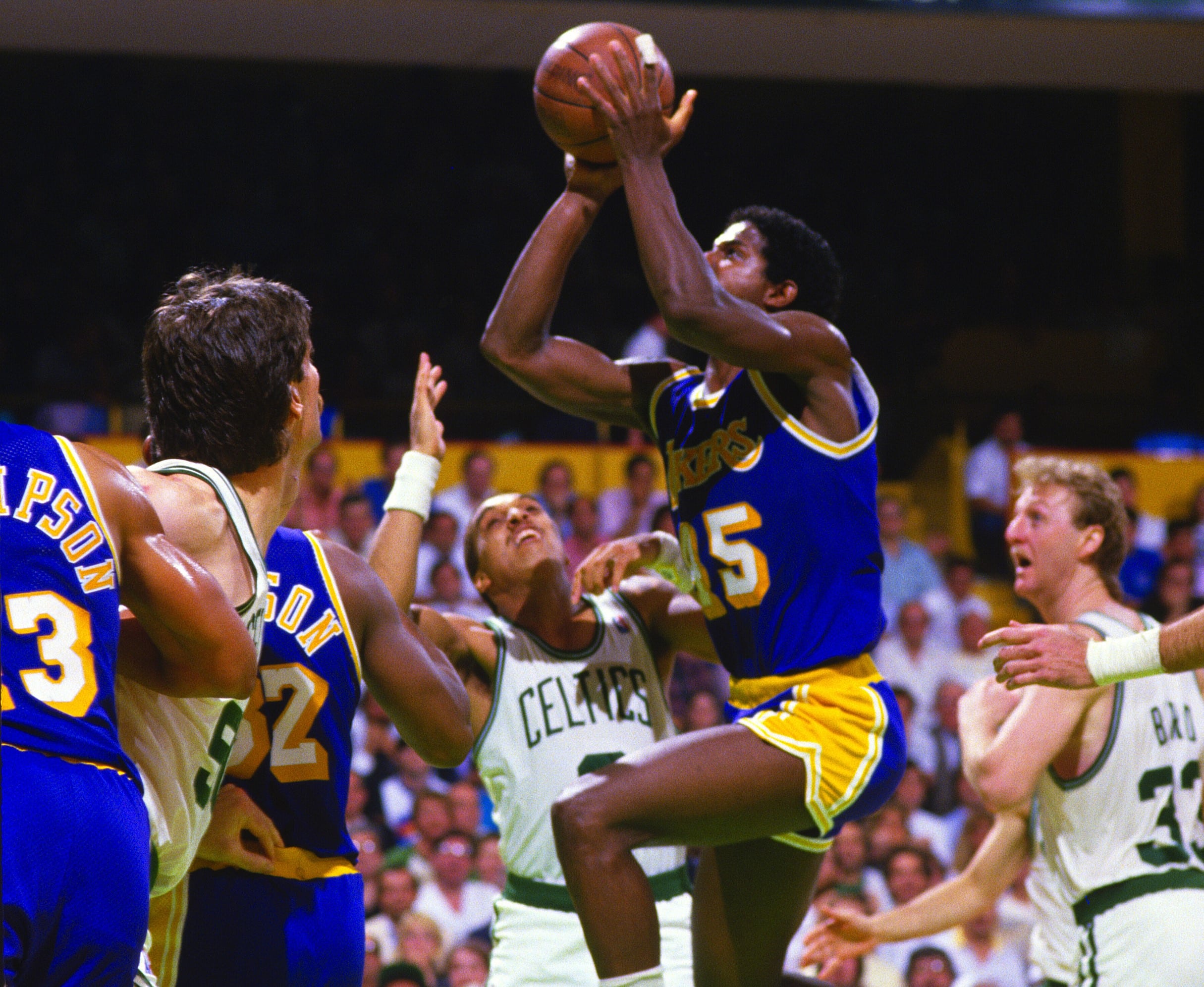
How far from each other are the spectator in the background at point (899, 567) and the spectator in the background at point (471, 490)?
2712 millimetres

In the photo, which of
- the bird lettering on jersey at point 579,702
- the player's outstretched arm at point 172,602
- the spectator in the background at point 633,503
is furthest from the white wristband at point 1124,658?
the spectator in the background at point 633,503

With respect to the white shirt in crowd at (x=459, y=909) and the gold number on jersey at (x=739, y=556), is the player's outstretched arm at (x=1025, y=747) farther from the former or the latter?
the white shirt in crowd at (x=459, y=909)

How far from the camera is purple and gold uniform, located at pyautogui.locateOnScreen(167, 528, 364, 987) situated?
3018 millimetres

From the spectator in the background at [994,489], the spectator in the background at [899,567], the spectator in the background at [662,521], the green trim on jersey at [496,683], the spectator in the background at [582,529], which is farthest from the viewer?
the spectator in the background at [994,489]

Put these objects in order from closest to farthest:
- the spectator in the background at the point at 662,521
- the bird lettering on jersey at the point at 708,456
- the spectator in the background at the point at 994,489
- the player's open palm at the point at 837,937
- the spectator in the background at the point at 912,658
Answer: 1. the bird lettering on jersey at the point at 708,456
2. the player's open palm at the point at 837,937
3. the spectator in the background at the point at 662,521
4. the spectator in the background at the point at 912,658
5. the spectator in the background at the point at 994,489

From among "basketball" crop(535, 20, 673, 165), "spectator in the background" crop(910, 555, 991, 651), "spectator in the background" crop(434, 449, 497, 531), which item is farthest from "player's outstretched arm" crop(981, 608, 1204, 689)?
"spectator in the background" crop(910, 555, 991, 651)

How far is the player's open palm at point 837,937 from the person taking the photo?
13.9ft

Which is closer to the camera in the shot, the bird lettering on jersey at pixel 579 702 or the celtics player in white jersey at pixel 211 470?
the celtics player in white jersey at pixel 211 470

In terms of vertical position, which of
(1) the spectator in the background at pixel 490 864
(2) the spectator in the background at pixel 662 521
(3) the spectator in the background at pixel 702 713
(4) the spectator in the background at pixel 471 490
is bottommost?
(1) the spectator in the background at pixel 490 864

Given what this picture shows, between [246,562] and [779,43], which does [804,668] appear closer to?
[246,562]

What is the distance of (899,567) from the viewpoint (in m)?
9.99

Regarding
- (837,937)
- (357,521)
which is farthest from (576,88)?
(357,521)

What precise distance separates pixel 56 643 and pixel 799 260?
89.2 inches

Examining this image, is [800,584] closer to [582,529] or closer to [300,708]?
[300,708]
